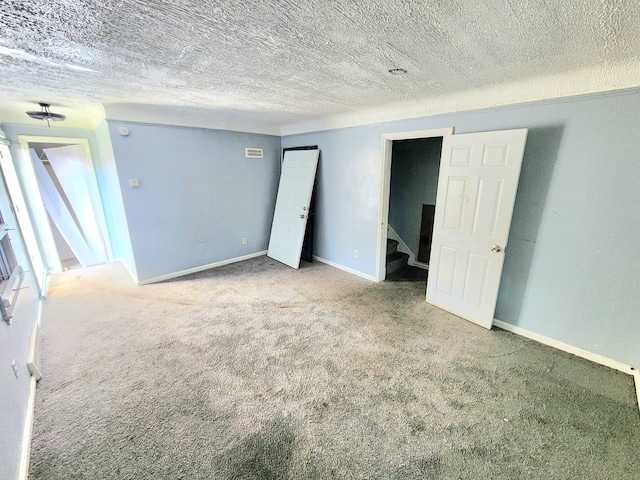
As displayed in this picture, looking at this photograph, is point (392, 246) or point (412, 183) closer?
point (412, 183)

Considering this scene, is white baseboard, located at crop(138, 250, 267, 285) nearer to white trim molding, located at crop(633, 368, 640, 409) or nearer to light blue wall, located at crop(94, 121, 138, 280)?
light blue wall, located at crop(94, 121, 138, 280)

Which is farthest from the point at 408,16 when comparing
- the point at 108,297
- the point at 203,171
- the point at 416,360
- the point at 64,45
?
the point at 108,297

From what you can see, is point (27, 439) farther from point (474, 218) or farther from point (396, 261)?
point (396, 261)

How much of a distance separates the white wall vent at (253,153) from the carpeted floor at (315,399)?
2.60 meters

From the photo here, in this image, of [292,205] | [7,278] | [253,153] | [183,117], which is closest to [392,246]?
[292,205]

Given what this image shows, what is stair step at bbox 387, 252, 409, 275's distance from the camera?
419cm

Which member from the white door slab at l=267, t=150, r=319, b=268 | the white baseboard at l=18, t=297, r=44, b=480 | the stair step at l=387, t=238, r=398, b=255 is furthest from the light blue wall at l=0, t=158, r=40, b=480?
the stair step at l=387, t=238, r=398, b=255

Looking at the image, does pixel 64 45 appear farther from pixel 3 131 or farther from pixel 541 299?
pixel 541 299

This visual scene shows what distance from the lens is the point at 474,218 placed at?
8.68 ft

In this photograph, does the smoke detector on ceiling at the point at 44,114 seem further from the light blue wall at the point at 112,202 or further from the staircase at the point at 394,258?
the staircase at the point at 394,258

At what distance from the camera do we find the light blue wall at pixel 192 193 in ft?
11.3

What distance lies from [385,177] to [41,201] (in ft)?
16.8

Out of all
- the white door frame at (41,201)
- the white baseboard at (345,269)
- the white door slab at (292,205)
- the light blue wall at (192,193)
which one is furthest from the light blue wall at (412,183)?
the white door frame at (41,201)

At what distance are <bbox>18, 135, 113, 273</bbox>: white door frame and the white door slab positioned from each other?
117 inches
